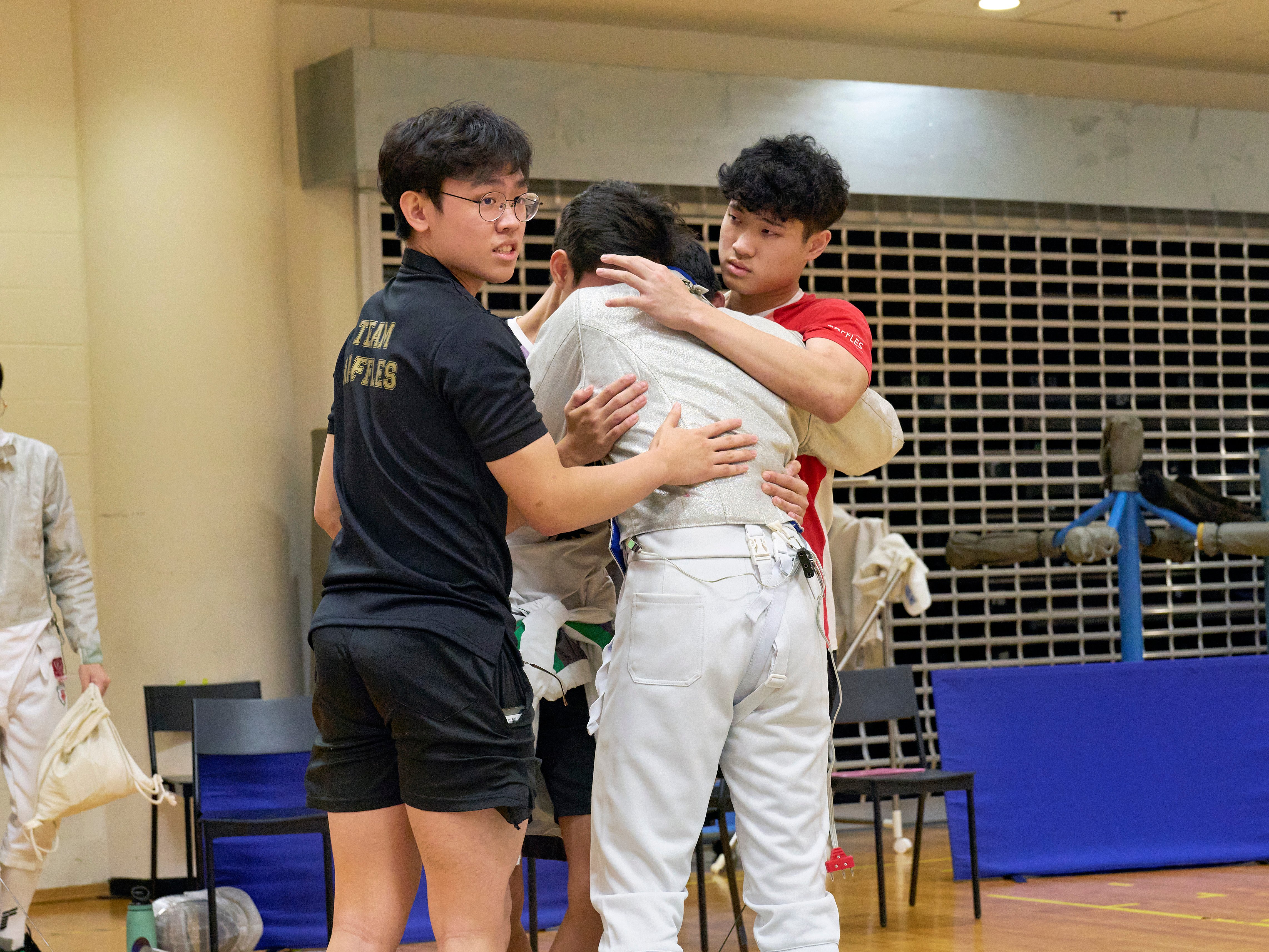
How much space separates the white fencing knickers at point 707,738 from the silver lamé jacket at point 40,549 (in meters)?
2.92

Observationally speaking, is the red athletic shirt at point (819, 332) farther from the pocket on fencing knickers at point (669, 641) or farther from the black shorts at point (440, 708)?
the black shorts at point (440, 708)

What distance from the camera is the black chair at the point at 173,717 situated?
5.71m

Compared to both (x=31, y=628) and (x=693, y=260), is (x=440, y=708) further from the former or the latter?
(x=31, y=628)

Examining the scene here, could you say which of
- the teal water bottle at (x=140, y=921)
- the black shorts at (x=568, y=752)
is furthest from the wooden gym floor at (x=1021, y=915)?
the black shorts at (x=568, y=752)

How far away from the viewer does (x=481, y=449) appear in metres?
2.05

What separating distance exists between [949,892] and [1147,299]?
410 centimetres

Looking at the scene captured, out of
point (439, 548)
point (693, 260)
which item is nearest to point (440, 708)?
point (439, 548)

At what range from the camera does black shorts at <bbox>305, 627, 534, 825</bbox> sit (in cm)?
203

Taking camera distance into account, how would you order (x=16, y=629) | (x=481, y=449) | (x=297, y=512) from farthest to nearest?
(x=297, y=512) → (x=16, y=629) → (x=481, y=449)

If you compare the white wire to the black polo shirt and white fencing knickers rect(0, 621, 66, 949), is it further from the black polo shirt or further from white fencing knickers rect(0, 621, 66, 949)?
the black polo shirt

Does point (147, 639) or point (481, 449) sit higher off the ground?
point (481, 449)

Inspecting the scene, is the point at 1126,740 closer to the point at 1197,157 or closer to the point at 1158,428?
the point at 1158,428

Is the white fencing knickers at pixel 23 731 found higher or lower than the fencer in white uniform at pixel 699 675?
lower

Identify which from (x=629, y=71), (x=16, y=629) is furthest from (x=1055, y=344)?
(x=16, y=629)
